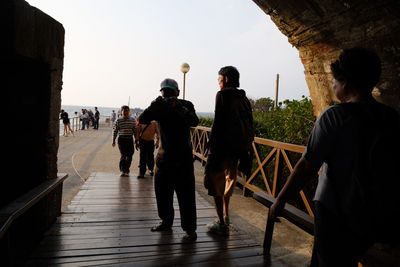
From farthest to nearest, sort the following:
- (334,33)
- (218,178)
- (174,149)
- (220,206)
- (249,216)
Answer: (249,216), (220,206), (218,178), (174,149), (334,33)

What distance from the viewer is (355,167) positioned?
48.8 inches

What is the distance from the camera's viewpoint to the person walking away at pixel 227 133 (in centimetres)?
276

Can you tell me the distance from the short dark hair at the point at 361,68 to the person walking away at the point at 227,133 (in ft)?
4.84

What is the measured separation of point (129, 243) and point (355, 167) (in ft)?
7.73

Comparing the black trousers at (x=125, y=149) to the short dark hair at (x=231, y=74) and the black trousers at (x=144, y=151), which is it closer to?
the black trousers at (x=144, y=151)

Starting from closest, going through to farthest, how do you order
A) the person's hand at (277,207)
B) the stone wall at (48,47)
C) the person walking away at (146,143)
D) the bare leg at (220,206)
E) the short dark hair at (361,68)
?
the short dark hair at (361,68)
the person's hand at (277,207)
the stone wall at (48,47)
the bare leg at (220,206)
the person walking away at (146,143)

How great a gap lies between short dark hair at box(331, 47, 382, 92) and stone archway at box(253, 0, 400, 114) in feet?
2.34

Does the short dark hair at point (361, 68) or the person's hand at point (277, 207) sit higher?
the short dark hair at point (361, 68)

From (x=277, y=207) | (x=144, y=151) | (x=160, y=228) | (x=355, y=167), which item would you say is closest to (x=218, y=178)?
(x=160, y=228)

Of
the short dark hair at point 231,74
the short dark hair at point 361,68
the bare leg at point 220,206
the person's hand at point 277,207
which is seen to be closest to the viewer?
the short dark hair at point 361,68

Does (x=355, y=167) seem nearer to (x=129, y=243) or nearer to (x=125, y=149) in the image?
(x=129, y=243)

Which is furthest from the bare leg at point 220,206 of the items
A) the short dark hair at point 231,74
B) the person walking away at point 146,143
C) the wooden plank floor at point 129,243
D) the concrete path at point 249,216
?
the person walking away at point 146,143

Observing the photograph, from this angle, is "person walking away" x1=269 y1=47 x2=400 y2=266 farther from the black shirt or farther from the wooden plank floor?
the black shirt

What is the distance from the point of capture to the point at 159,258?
2.46 m
